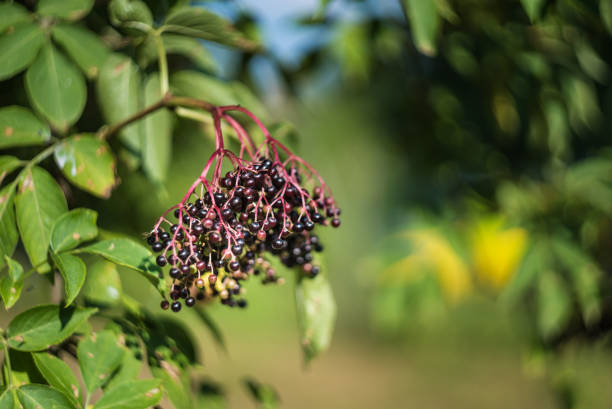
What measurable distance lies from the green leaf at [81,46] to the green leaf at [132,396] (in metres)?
0.55

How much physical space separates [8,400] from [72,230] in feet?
0.78

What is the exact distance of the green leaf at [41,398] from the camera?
27.6 inches

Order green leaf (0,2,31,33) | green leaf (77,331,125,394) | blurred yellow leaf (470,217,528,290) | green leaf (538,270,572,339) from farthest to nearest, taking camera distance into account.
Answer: blurred yellow leaf (470,217,528,290) < green leaf (538,270,572,339) < green leaf (0,2,31,33) < green leaf (77,331,125,394)

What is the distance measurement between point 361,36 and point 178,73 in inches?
29.5

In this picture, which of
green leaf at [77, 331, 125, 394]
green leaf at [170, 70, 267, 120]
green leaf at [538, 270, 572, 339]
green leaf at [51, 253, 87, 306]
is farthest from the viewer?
green leaf at [538, 270, 572, 339]

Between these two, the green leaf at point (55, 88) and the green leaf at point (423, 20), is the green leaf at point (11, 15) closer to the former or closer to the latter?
the green leaf at point (55, 88)

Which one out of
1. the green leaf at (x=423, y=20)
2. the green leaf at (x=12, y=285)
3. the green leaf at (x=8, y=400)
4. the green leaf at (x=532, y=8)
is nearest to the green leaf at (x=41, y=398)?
the green leaf at (x=8, y=400)

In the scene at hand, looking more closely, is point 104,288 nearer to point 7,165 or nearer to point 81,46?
point 7,165

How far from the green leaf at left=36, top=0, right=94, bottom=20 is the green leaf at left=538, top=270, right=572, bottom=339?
4.43 feet

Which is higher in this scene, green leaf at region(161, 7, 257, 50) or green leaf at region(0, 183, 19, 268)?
green leaf at region(161, 7, 257, 50)

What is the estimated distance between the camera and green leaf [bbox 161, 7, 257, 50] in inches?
36.2

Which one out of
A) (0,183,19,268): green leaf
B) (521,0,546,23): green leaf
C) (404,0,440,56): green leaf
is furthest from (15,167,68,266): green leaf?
(521,0,546,23): green leaf

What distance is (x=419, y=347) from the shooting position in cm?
689

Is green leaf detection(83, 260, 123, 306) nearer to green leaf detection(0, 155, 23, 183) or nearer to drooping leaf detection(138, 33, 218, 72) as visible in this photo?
green leaf detection(0, 155, 23, 183)
